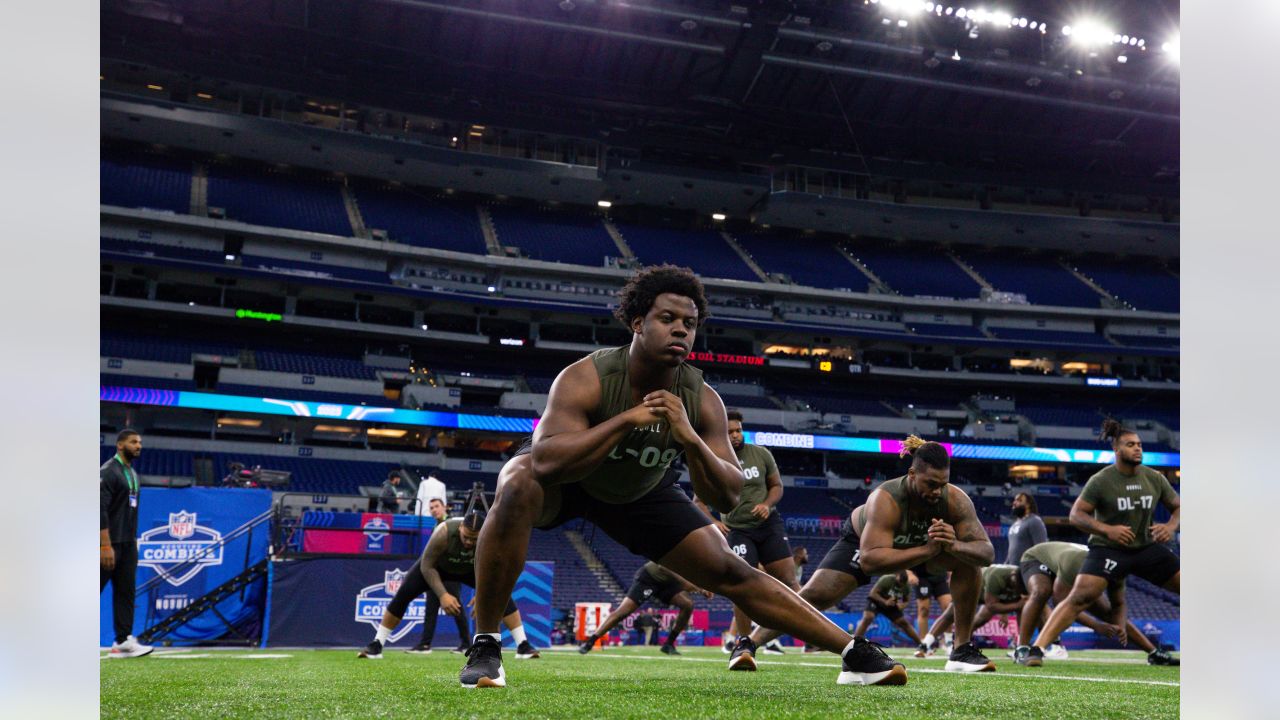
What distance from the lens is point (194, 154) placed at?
45156 mm

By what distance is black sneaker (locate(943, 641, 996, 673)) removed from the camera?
767 centimetres

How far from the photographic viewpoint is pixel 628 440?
4.52 meters

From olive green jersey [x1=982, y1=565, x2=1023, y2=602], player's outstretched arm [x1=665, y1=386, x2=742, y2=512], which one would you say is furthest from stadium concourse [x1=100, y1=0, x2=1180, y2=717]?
player's outstretched arm [x1=665, y1=386, x2=742, y2=512]

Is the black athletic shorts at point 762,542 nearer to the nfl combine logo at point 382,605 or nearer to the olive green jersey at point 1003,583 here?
the olive green jersey at point 1003,583

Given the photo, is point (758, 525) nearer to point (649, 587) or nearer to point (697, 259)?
point (649, 587)

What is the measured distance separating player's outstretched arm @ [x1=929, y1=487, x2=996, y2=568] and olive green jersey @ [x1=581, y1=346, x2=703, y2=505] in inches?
118

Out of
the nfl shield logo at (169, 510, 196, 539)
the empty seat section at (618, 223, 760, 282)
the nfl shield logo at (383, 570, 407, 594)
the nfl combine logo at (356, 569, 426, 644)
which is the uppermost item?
the empty seat section at (618, 223, 760, 282)

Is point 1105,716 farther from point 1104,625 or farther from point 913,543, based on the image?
point 1104,625

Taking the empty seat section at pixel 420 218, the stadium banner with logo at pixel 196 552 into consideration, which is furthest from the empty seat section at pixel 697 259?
the stadium banner with logo at pixel 196 552

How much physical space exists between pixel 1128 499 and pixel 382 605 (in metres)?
11.6

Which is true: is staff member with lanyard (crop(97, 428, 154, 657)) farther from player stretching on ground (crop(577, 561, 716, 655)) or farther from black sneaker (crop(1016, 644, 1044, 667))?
black sneaker (crop(1016, 644, 1044, 667))

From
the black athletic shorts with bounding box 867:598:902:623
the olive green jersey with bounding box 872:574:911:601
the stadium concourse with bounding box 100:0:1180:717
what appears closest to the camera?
the black athletic shorts with bounding box 867:598:902:623

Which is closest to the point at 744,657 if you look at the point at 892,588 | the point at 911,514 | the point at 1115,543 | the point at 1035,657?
the point at 911,514
